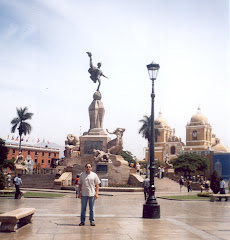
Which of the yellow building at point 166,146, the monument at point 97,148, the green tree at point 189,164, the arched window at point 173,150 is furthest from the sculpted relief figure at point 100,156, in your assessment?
the arched window at point 173,150

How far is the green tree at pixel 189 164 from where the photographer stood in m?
→ 73.1

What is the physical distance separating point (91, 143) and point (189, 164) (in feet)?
133

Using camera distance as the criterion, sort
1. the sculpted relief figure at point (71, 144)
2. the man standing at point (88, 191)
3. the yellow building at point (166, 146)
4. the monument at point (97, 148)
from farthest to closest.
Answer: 1. the yellow building at point (166, 146)
2. the sculpted relief figure at point (71, 144)
3. the monument at point (97, 148)
4. the man standing at point (88, 191)

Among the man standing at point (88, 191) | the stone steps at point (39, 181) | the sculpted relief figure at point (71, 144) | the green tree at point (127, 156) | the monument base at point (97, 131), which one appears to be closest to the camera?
the man standing at point (88, 191)

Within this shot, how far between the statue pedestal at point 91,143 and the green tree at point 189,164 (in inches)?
1533

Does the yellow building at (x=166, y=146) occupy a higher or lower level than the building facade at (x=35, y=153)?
higher

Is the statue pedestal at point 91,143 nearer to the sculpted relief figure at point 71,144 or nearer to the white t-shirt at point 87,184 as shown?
the sculpted relief figure at point 71,144

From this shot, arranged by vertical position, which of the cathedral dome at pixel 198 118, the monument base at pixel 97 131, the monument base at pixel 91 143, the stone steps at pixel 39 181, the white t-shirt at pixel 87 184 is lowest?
the stone steps at pixel 39 181

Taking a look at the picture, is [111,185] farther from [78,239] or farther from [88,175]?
[78,239]

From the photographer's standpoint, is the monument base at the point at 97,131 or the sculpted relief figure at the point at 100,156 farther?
the monument base at the point at 97,131

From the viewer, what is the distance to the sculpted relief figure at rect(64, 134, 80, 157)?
39.2m

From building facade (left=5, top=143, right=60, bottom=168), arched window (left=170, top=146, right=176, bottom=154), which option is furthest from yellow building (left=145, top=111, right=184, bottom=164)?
building facade (left=5, top=143, right=60, bottom=168)

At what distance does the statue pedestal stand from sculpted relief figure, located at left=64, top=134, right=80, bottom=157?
1.78 m

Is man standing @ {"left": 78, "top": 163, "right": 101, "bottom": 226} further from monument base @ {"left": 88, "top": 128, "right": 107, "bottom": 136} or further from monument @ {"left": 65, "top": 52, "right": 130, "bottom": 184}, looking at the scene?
monument base @ {"left": 88, "top": 128, "right": 107, "bottom": 136}
